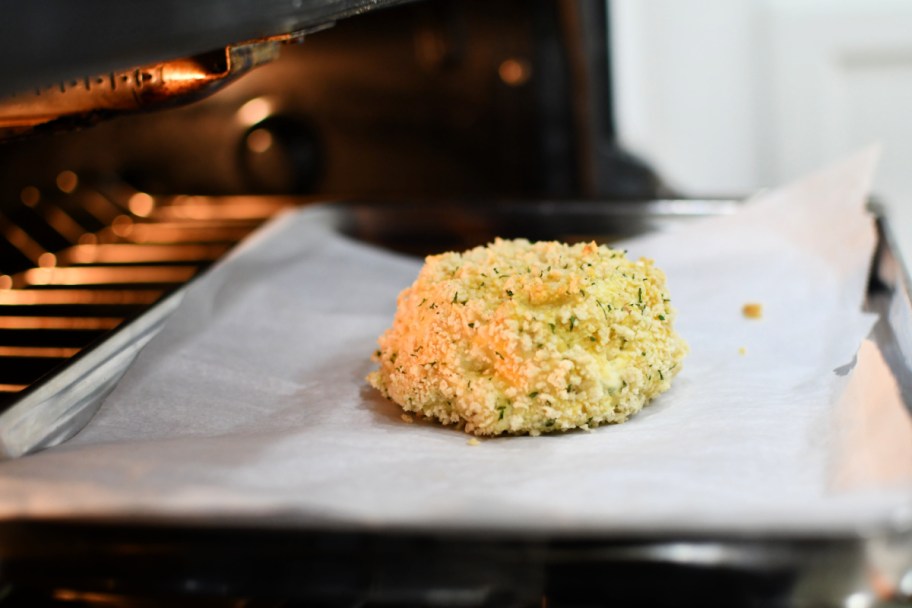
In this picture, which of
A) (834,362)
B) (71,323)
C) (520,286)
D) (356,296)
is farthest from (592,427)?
(71,323)

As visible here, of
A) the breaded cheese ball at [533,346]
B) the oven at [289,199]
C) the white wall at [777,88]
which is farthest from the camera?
the white wall at [777,88]

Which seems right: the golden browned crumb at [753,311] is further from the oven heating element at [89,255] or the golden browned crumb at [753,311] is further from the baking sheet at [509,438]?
the oven heating element at [89,255]

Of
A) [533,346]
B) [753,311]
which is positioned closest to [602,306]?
[533,346]

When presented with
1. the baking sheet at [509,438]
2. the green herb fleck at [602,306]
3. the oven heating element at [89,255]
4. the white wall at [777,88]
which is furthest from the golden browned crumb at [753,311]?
the white wall at [777,88]

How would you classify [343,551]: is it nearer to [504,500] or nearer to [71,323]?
[504,500]

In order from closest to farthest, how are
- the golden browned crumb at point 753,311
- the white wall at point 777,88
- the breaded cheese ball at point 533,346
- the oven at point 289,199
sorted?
the oven at point 289,199 < the breaded cheese ball at point 533,346 < the golden browned crumb at point 753,311 < the white wall at point 777,88
